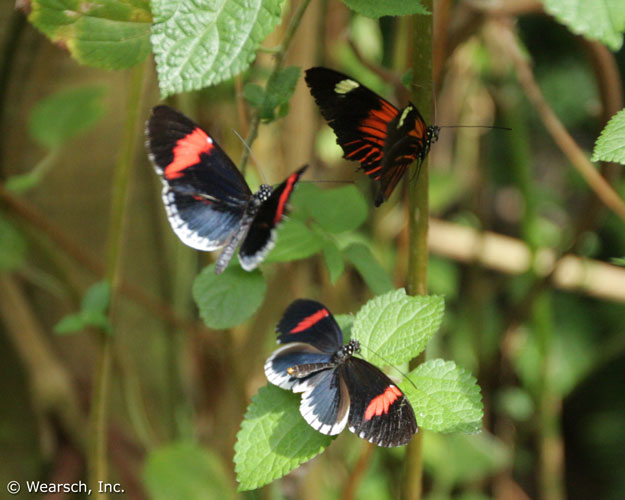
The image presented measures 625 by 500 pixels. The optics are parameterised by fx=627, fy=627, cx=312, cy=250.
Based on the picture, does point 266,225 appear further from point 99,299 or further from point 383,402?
point 99,299

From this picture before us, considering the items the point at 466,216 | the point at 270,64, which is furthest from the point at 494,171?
the point at 270,64

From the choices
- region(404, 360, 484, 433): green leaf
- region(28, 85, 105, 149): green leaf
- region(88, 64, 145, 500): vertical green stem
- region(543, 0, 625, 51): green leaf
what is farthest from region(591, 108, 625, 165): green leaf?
region(28, 85, 105, 149): green leaf

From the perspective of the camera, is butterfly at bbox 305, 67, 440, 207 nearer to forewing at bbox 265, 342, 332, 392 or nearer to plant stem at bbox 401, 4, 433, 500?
plant stem at bbox 401, 4, 433, 500

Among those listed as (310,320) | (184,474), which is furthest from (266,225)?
(184,474)

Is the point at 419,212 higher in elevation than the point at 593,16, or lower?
lower

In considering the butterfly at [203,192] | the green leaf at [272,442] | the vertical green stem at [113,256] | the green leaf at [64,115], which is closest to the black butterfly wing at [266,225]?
the butterfly at [203,192]

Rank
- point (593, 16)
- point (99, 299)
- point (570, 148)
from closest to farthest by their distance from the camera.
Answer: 1. point (593, 16)
2. point (99, 299)
3. point (570, 148)

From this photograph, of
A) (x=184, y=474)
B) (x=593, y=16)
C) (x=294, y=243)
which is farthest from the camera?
(x=184, y=474)
